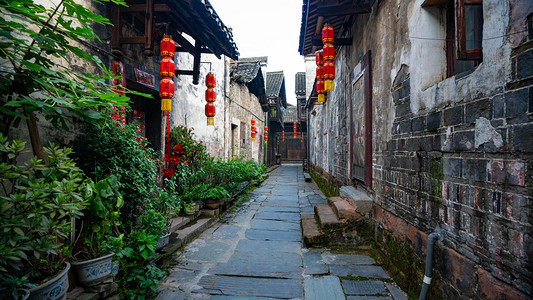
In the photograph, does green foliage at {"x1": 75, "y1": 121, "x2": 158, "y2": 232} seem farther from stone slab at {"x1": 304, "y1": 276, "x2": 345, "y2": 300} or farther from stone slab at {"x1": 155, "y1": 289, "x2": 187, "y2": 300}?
stone slab at {"x1": 304, "y1": 276, "x2": 345, "y2": 300}

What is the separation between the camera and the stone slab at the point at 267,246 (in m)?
3.56

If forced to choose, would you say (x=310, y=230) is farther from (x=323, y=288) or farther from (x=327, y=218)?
(x=323, y=288)

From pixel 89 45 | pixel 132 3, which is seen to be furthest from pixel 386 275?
pixel 132 3

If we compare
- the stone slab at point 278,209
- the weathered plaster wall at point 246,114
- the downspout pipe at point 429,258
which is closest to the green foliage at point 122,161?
the downspout pipe at point 429,258

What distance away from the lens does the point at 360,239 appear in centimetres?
366

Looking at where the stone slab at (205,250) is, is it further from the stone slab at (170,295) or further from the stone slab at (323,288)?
the stone slab at (323,288)

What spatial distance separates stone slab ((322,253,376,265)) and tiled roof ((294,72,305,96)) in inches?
710

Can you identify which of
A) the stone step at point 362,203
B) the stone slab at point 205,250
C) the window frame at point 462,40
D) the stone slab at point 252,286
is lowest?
the stone slab at point 252,286

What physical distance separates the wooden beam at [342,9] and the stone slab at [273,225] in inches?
131

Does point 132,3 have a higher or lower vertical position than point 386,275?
higher

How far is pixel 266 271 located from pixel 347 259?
39.1 inches

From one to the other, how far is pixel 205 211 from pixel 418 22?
4095 millimetres

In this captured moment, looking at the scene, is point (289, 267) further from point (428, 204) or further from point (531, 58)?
point (531, 58)

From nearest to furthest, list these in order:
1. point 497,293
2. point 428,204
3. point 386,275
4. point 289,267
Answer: point 497,293 → point 428,204 → point 386,275 → point 289,267
